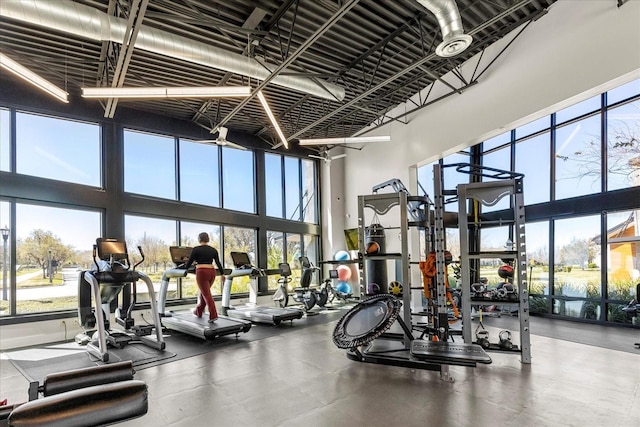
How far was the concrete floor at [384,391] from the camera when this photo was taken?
9.74ft

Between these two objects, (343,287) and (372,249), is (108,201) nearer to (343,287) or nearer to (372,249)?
(372,249)

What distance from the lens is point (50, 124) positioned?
7.07 metres

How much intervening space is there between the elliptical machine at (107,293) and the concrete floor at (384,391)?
96 cm

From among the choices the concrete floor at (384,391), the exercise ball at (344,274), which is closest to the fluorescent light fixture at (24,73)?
the concrete floor at (384,391)

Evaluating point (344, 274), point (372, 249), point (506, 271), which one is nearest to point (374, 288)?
point (372, 249)

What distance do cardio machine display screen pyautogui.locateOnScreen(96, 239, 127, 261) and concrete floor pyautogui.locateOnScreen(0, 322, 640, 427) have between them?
1.82 meters

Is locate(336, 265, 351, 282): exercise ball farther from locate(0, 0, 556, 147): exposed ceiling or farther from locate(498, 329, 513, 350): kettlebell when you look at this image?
locate(498, 329, 513, 350): kettlebell

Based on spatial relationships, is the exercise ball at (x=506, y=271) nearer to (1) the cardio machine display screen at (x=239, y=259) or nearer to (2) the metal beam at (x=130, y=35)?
(1) the cardio machine display screen at (x=239, y=259)

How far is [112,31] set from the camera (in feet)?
15.1

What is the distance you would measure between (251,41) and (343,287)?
761 cm

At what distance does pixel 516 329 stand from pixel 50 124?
1008cm

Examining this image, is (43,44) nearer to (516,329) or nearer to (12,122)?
(12,122)

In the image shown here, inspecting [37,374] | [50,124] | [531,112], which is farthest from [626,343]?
[50,124]

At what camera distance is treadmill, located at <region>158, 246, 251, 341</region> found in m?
5.89
